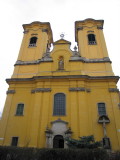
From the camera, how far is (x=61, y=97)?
17219mm

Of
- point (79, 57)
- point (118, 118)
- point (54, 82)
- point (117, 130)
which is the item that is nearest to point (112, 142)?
point (117, 130)

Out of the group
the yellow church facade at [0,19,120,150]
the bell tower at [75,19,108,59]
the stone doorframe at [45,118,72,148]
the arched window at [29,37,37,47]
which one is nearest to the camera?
the stone doorframe at [45,118,72,148]

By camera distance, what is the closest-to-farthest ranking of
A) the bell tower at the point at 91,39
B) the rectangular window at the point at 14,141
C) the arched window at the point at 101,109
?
the rectangular window at the point at 14,141 → the arched window at the point at 101,109 → the bell tower at the point at 91,39

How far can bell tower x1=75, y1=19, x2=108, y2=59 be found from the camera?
67.9ft

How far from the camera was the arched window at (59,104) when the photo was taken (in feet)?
53.5

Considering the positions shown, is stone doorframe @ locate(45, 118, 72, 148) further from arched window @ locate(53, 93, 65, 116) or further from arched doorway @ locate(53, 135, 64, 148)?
arched window @ locate(53, 93, 65, 116)

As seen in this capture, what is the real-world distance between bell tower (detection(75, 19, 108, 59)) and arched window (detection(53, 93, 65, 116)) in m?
6.66

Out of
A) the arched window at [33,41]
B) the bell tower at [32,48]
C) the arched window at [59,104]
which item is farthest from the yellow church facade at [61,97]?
the arched window at [33,41]

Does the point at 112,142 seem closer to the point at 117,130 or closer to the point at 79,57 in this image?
the point at 117,130

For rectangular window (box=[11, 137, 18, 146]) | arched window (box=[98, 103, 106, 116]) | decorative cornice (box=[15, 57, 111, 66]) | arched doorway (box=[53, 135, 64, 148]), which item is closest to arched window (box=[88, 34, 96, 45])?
decorative cornice (box=[15, 57, 111, 66])

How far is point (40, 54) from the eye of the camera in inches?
838

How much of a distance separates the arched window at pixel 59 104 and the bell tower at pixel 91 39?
666 cm

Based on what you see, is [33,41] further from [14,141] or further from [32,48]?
[14,141]

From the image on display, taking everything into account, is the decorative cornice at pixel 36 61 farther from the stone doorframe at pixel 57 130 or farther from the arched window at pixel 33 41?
the stone doorframe at pixel 57 130
